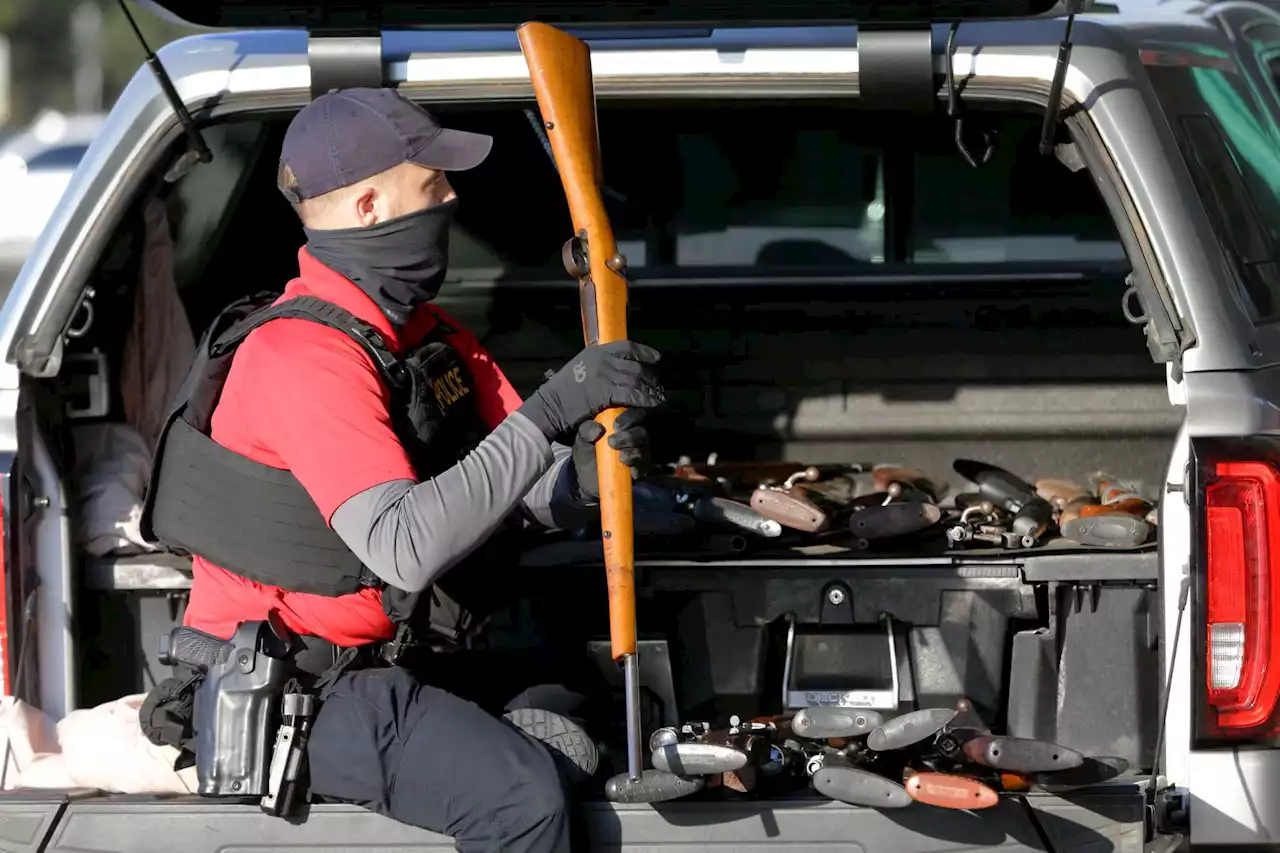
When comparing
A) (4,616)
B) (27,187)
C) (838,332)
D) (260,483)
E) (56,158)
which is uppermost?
(56,158)

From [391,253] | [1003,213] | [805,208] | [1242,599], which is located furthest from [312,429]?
[1003,213]

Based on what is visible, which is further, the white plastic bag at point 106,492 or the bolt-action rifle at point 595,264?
the white plastic bag at point 106,492

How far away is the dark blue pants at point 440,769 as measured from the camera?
116 inches

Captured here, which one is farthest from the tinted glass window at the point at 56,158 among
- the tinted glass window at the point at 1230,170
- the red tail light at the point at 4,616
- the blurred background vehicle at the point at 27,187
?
the tinted glass window at the point at 1230,170

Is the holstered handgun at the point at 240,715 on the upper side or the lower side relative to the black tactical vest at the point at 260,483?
lower

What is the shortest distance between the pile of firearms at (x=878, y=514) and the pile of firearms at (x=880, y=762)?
63 centimetres

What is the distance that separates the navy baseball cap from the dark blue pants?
953 mm

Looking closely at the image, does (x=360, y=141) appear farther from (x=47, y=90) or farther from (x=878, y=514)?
(x=47, y=90)

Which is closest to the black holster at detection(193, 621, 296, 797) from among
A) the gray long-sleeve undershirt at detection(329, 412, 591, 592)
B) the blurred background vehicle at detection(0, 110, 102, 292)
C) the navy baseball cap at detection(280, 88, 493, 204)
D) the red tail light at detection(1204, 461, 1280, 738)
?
the gray long-sleeve undershirt at detection(329, 412, 591, 592)

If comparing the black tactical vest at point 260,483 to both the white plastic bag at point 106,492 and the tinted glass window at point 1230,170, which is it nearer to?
the white plastic bag at point 106,492

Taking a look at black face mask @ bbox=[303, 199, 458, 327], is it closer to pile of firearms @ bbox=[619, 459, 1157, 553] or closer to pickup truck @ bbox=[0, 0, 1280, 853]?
pickup truck @ bbox=[0, 0, 1280, 853]

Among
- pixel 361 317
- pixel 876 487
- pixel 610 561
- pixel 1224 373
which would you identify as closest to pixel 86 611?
pixel 361 317

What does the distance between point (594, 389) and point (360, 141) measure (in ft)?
2.10

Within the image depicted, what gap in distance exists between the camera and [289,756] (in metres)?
3.02
